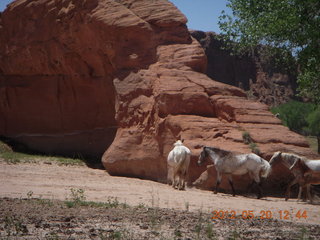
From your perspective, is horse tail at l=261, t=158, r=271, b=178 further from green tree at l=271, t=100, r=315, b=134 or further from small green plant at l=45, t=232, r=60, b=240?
green tree at l=271, t=100, r=315, b=134

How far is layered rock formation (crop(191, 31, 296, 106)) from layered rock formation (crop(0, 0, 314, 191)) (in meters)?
31.1

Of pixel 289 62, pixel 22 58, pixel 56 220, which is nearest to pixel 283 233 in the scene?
pixel 56 220

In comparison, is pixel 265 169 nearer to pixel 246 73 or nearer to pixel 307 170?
pixel 307 170

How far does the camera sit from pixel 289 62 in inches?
603

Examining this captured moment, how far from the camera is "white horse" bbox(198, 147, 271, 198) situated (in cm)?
1142

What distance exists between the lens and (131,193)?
417 inches

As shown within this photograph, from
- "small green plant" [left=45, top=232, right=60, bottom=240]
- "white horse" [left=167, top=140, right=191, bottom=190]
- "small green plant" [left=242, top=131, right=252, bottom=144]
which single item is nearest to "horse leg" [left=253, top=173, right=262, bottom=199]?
"small green plant" [left=242, top=131, right=252, bottom=144]

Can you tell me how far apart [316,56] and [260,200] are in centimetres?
389

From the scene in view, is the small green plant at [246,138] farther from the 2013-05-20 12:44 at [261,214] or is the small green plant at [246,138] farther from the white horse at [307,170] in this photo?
the 2013-05-20 12:44 at [261,214]

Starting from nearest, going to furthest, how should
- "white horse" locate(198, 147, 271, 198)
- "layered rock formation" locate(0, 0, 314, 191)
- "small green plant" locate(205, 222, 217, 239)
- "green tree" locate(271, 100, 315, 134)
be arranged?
"small green plant" locate(205, 222, 217, 239) → "white horse" locate(198, 147, 271, 198) → "layered rock formation" locate(0, 0, 314, 191) → "green tree" locate(271, 100, 315, 134)

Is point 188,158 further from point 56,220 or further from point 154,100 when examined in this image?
point 56,220

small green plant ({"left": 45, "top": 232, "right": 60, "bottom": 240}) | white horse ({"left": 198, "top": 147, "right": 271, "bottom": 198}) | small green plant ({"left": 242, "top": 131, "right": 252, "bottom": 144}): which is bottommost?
white horse ({"left": 198, "top": 147, "right": 271, "bottom": 198})

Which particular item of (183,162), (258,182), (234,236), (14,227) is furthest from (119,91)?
(234,236)

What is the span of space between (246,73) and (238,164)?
133ft
